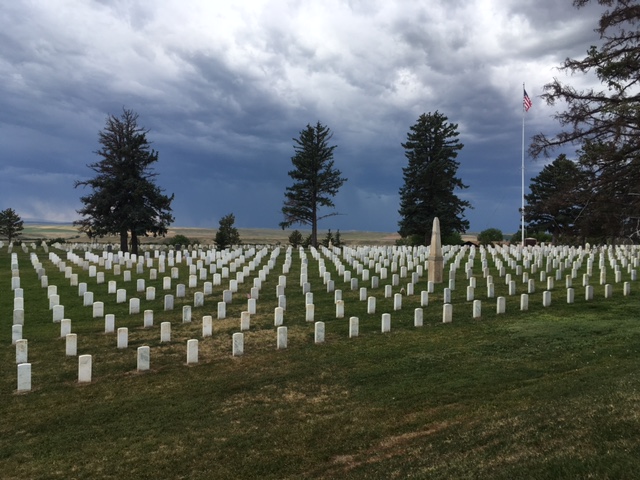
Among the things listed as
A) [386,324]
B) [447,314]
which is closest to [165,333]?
[386,324]

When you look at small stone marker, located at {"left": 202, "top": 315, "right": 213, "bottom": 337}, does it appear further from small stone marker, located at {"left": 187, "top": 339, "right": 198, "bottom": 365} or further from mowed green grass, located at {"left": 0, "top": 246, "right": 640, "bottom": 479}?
small stone marker, located at {"left": 187, "top": 339, "right": 198, "bottom": 365}

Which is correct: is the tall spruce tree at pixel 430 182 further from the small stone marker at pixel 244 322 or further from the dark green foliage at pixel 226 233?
the small stone marker at pixel 244 322

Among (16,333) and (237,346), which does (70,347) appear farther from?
(237,346)

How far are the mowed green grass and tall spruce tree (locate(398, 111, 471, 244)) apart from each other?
32507mm

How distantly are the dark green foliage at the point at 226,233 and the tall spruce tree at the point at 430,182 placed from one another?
649 inches

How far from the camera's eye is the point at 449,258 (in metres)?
27.4

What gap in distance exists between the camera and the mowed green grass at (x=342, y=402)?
4.56m

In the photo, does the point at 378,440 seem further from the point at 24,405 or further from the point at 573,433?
the point at 24,405

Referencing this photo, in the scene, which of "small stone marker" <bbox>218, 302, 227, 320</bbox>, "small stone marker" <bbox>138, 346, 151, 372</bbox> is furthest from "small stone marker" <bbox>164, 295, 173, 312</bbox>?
"small stone marker" <bbox>138, 346, 151, 372</bbox>


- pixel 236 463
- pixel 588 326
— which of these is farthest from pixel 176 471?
pixel 588 326

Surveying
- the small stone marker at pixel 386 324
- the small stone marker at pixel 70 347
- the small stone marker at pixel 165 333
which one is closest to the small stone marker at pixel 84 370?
the small stone marker at pixel 70 347

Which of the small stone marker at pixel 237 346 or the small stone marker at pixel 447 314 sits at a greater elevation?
the small stone marker at pixel 447 314

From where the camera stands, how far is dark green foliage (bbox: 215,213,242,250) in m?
42.9

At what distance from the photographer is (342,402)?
262 inches
